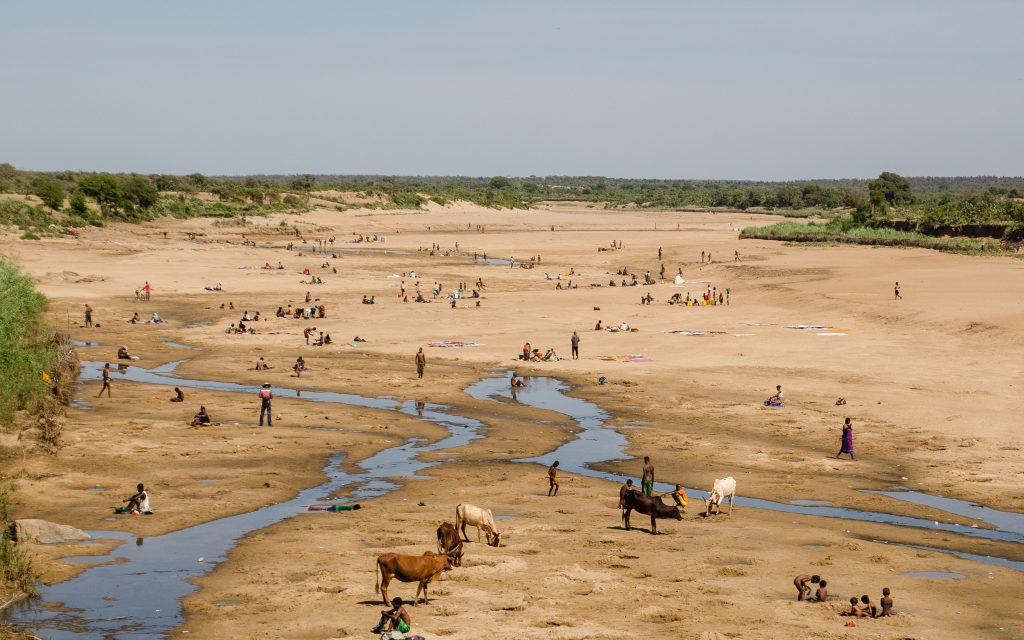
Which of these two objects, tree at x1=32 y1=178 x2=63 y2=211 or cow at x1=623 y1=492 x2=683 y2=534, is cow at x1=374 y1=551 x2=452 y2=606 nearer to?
cow at x1=623 y1=492 x2=683 y2=534

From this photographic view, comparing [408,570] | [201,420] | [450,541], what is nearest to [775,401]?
[201,420]

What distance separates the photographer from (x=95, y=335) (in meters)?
57.2

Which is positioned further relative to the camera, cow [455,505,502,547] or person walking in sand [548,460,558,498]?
person walking in sand [548,460,558,498]

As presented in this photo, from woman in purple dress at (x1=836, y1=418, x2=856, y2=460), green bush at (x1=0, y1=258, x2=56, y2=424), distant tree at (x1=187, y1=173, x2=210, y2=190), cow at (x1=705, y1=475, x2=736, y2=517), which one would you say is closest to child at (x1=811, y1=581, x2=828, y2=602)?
cow at (x1=705, y1=475, x2=736, y2=517)

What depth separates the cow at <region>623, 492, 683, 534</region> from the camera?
24516 mm

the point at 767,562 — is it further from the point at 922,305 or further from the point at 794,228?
the point at 794,228

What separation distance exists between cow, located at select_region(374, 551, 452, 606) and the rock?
7.35 meters

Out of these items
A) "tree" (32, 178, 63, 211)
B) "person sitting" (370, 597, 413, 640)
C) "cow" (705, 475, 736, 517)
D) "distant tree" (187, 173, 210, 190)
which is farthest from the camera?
"distant tree" (187, 173, 210, 190)

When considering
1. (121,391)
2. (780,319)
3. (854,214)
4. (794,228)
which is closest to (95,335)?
(121,391)

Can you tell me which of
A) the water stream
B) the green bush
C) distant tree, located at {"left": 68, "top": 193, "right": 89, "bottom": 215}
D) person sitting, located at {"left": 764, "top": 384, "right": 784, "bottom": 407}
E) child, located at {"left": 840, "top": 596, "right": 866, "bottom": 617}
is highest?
distant tree, located at {"left": 68, "top": 193, "right": 89, "bottom": 215}

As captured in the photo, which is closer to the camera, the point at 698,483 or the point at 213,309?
the point at 698,483

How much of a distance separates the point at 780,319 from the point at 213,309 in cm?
3273

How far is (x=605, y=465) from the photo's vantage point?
105 feet

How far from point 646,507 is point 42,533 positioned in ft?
40.2
